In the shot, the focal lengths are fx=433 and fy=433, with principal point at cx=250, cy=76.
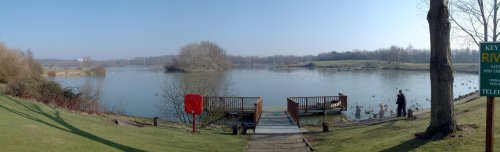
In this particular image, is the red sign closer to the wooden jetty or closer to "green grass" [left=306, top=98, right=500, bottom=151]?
"green grass" [left=306, top=98, right=500, bottom=151]

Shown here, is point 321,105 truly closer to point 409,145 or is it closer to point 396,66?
point 409,145

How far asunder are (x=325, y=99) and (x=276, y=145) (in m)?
17.3

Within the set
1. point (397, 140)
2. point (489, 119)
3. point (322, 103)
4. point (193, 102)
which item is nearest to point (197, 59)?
point (322, 103)

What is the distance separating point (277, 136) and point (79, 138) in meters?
8.47

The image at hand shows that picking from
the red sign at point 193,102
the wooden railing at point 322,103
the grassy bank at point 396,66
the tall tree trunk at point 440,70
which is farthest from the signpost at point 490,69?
the grassy bank at point 396,66

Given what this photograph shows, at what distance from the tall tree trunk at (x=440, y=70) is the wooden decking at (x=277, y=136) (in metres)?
3.91

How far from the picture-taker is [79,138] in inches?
381

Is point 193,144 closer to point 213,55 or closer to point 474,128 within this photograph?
point 474,128

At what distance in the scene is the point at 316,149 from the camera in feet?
42.2

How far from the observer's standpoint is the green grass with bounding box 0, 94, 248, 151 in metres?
8.43

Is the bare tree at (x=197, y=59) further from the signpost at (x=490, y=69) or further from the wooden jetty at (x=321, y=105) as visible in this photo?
the signpost at (x=490, y=69)

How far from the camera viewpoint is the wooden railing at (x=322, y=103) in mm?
30566

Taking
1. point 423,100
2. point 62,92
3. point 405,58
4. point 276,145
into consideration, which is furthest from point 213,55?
point 276,145

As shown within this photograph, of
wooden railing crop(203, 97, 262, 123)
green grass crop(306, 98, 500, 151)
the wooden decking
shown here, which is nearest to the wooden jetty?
wooden railing crop(203, 97, 262, 123)
